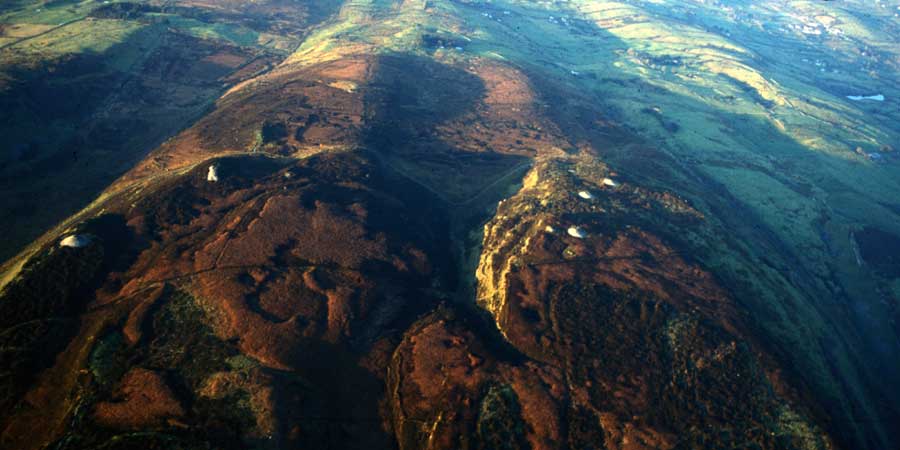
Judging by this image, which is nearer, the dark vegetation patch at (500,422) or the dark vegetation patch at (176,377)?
the dark vegetation patch at (176,377)

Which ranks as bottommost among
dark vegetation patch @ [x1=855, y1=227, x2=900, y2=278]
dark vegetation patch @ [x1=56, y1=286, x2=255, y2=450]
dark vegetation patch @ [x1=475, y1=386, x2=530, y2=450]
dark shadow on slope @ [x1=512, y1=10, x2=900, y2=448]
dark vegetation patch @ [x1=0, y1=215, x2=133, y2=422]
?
dark vegetation patch @ [x1=855, y1=227, x2=900, y2=278]

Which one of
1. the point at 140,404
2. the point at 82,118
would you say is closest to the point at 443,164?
the point at 140,404

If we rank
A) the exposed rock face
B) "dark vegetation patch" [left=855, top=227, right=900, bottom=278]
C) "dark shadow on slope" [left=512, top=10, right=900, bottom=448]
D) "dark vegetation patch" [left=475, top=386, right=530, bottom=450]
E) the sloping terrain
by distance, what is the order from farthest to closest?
"dark vegetation patch" [left=855, top=227, right=900, bottom=278] → "dark shadow on slope" [left=512, top=10, right=900, bottom=448] → the sloping terrain → "dark vegetation patch" [left=475, top=386, right=530, bottom=450] → the exposed rock face

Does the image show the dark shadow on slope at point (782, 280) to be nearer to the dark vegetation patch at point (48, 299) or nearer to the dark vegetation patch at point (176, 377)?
the dark vegetation patch at point (176, 377)

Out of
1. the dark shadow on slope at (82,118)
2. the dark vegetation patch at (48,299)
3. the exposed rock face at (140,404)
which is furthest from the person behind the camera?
the dark shadow on slope at (82,118)

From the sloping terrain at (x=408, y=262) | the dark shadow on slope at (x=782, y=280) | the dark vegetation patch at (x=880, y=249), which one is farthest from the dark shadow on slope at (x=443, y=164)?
the dark vegetation patch at (x=880, y=249)

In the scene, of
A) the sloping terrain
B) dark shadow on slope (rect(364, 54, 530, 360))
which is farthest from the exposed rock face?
dark shadow on slope (rect(364, 54, 530, 360))

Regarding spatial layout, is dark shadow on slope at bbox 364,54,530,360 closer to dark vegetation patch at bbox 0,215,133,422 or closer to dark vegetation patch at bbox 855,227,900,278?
dark vegetation patch at bbox 0,215,133,422

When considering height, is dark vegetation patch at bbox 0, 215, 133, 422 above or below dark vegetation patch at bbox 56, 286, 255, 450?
above
